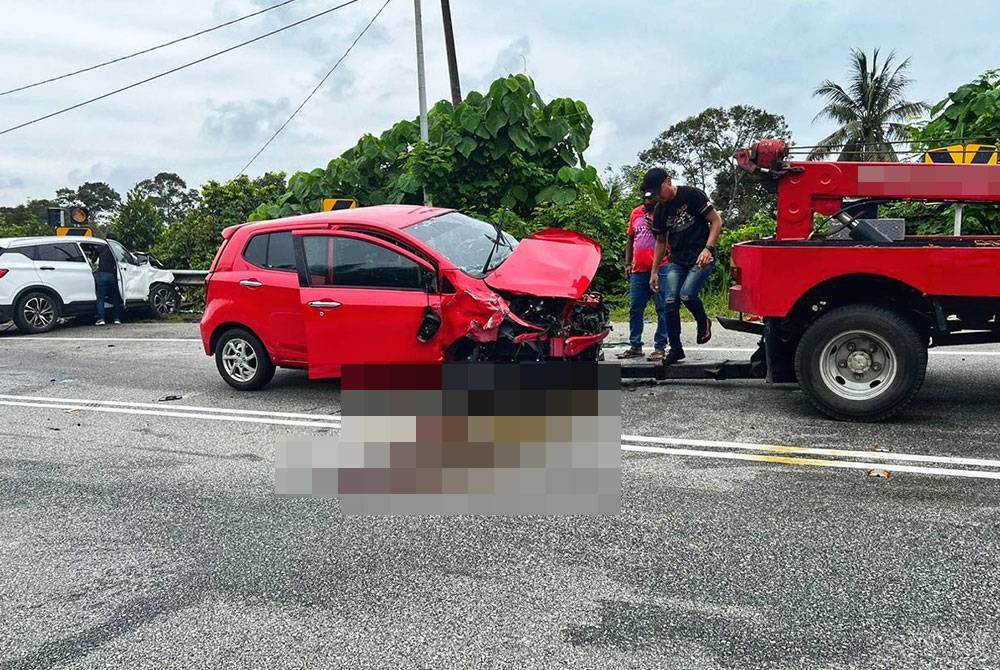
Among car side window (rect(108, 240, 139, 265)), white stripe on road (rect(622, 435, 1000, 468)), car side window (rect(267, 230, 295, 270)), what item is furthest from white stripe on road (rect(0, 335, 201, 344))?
white stripe on road (rect(622, 435, 1000, 468))

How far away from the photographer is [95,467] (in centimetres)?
559

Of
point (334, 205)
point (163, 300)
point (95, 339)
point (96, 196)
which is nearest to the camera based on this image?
point (334, 205)

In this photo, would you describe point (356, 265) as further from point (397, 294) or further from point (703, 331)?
point (703, 331)

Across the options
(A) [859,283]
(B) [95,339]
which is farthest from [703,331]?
(B) [95,339]

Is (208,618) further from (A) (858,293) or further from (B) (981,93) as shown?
(B) (981,93)

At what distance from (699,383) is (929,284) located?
2.22 meters

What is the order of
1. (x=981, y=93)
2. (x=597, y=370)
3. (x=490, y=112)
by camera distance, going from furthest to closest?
(x=490, y=112), (x=981, y=93), (x=597, y=370)

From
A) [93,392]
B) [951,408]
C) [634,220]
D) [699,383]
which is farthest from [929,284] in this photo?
[93,392]

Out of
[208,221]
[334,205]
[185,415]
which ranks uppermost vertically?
[208,221]

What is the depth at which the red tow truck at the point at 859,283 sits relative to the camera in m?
5.36

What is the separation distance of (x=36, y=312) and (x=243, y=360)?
8914mm

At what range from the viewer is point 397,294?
260 inches

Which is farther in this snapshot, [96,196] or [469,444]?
[96,196]

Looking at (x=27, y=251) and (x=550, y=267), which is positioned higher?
(x=27, y=251)
